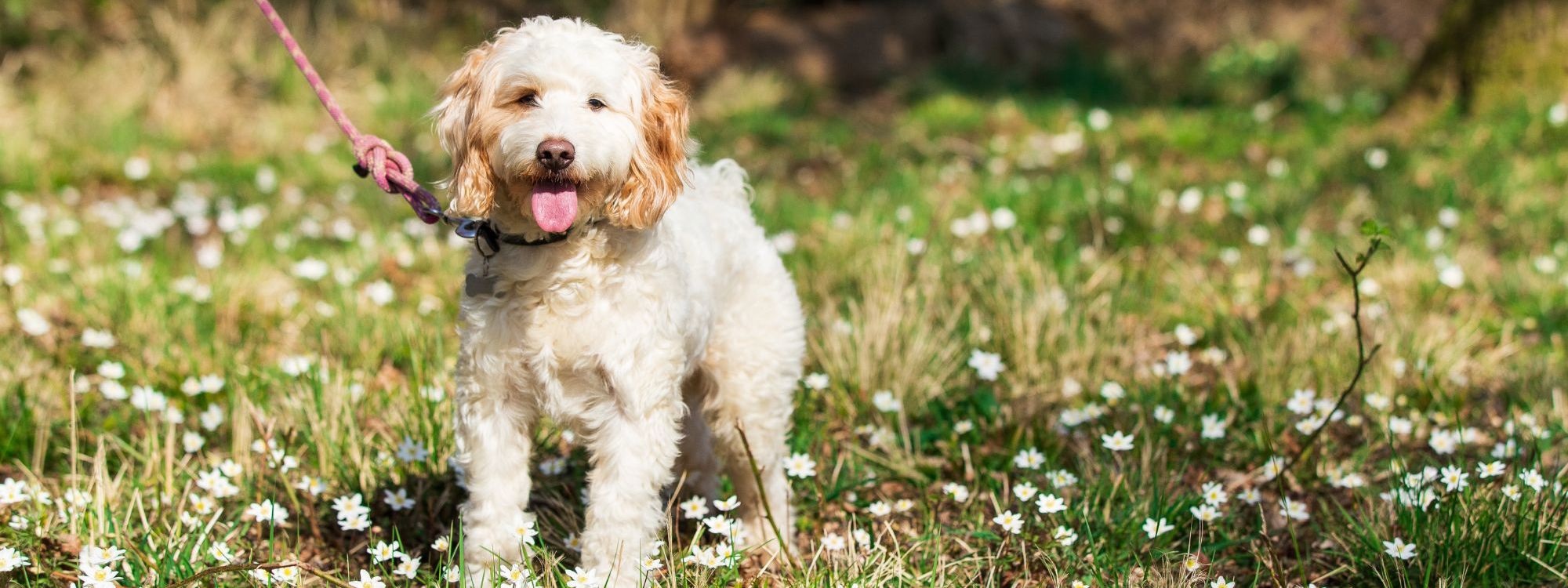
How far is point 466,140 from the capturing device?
2.71 m

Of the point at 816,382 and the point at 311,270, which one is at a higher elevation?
the point at 311,270

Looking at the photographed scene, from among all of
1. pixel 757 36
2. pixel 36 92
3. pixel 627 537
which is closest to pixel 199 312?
pixel 627 537

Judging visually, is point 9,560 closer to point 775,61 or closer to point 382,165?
point 382,165

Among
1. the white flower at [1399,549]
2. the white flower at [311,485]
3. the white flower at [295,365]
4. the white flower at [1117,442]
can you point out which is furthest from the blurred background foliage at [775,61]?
the white flower at [1399,549]

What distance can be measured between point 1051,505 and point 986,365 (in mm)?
1024

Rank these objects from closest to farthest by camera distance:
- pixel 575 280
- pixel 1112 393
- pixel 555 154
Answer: pixel 555 154 → pixel 575 280 → pixel 1112 393

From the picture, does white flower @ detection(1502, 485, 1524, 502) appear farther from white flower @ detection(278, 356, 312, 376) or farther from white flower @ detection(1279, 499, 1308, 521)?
white flower @ detection(278, 356, 312, 376)

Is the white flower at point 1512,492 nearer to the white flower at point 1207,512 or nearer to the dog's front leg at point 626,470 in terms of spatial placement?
the white flower at point 1207,512

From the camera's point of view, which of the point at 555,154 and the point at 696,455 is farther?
the point at 696,455

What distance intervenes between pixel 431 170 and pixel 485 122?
5217mm

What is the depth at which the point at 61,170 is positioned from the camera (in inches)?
283

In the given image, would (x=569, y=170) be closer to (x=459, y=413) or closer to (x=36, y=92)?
(x=459, y=413)

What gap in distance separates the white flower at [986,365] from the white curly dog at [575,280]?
1376 mm

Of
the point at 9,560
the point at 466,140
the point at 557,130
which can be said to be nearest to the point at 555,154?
the point at 557,130
